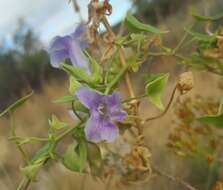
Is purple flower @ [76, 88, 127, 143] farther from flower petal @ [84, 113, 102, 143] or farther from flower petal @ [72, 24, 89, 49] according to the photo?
flower petal @ [72, 24, 89, 49]

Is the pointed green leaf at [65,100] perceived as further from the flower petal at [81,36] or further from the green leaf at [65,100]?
the flower petal at [81,36]

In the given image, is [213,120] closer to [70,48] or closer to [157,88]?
[157,88]

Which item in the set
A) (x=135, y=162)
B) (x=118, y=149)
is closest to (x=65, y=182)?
(x=118, y=149)

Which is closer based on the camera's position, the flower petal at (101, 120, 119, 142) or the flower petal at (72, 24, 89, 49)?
the flower petal at (101, 120, 119, 142)

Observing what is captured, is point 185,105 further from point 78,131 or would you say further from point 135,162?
point 78,131

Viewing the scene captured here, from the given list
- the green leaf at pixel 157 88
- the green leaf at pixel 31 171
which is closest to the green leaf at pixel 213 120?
the green leaf at pixel 157 88

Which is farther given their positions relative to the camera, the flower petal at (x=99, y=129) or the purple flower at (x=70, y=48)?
the purple flower at (x=70, y=48)

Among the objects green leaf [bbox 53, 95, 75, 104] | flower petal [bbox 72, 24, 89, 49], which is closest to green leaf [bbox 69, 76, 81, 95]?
green leaf [bbox 53, 95, 75, 104]
